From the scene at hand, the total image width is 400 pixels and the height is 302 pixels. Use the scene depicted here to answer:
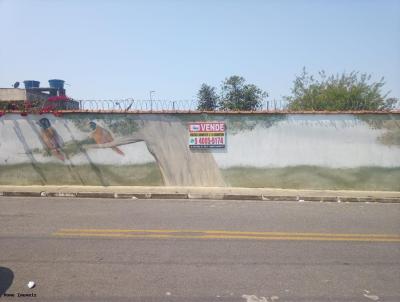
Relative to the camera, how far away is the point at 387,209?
9375 millimetres

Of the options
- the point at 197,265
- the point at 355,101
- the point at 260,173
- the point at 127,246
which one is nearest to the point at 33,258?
the point at 127,246

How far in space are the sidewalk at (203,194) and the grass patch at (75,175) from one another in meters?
0.51

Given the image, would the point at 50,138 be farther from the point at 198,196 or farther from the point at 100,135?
the point at 198,196

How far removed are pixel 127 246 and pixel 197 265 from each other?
1.34 meters

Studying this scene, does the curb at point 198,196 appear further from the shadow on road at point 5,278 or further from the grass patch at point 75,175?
the shadow on road at point 5,278

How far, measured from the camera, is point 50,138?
11688 mm

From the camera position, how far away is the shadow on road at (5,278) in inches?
166

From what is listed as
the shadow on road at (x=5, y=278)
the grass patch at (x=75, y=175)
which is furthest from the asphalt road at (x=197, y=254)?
the grass patch at (x=75, y=175)

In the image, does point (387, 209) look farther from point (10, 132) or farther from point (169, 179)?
point (10, 132)

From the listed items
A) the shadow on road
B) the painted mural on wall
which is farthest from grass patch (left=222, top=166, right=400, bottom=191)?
the shadow on road

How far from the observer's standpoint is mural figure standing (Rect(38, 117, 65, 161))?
11648 mm

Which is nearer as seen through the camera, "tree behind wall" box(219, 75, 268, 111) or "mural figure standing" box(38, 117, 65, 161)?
"mural figure standing" box(38, 117, 65, 161)

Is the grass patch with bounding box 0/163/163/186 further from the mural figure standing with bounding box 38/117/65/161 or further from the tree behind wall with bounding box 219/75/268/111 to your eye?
the tree behind wall with bounding box 219/75/268/111

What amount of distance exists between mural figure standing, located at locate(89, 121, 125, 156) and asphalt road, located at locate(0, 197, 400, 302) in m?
3.25
